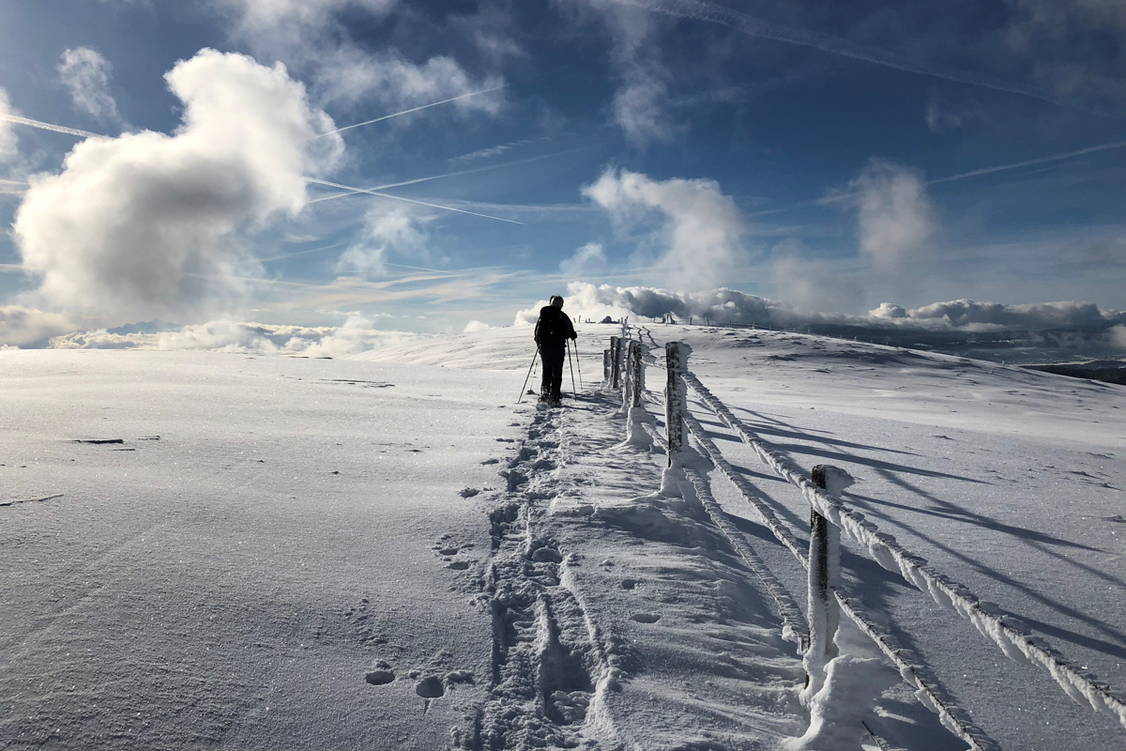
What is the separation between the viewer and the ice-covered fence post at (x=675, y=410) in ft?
17.0

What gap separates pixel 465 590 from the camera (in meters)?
3.35

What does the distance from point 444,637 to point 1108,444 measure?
14.1 meters

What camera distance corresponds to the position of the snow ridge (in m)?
1.30

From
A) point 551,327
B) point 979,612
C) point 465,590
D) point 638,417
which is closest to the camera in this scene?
point 979,612

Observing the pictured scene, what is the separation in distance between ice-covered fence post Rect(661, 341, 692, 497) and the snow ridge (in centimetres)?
264

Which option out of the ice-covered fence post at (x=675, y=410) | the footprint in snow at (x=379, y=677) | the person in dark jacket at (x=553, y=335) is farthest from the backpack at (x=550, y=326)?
the footprint in snow at (x=379, y=677)

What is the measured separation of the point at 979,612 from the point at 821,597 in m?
0.99

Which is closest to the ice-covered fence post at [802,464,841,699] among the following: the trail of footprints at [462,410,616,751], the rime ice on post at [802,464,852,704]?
the rime ice on post at [802,464,852,704]

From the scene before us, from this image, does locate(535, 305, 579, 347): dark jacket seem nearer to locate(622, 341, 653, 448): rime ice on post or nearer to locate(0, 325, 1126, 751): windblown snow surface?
locate(622, 341, 653, 448): rime ice on post

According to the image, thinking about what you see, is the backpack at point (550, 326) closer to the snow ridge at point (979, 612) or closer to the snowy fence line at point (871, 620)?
the snowy fence line at point (871, 620)

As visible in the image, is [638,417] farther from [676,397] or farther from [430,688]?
Answer: [430,688]

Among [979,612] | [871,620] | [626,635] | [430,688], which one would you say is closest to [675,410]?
[626,635]

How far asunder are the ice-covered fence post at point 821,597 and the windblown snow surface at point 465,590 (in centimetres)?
16

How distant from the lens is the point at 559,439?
7.83m
